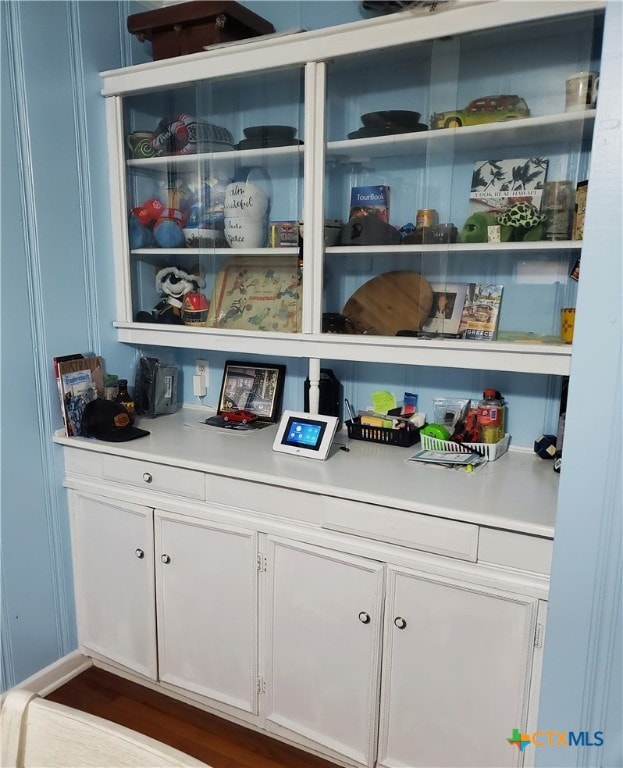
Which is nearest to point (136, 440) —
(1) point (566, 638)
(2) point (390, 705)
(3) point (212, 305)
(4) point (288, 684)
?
(3) point (212, 305)

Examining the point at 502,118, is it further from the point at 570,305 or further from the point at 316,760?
the point at 316,760

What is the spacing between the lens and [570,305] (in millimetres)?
1748

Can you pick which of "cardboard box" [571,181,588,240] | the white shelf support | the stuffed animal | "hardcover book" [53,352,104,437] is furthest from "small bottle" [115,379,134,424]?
"cardboard box" [571,181,588,240]

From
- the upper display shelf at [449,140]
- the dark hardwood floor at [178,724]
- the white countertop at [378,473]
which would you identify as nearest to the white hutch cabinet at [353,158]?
the upper display shelf at [449,140]

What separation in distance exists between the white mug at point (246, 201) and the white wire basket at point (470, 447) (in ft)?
3.19

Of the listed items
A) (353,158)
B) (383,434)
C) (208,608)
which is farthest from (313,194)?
(208,608)

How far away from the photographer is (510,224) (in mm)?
1778

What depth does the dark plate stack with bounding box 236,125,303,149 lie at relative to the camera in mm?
1996

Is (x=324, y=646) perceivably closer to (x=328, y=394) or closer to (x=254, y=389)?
(x=328, y=394)

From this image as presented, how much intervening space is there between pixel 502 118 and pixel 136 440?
62.0 inches

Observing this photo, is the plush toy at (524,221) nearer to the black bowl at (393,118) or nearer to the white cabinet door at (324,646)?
the black bowl at (393,118)

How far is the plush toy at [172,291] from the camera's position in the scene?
2314mm

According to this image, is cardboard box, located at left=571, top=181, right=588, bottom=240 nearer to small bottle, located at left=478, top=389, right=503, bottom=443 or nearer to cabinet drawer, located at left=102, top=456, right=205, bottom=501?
small bottle, located at left=478, top=389, right=503, bottom=443

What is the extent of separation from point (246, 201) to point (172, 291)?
48 centimetres
